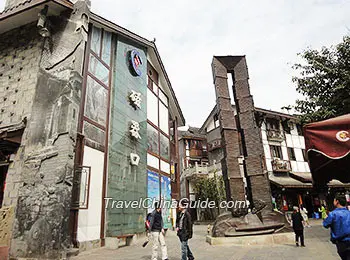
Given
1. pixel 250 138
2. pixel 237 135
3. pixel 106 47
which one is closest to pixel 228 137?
pixel 237 135

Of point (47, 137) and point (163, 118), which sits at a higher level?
point (163, 118)

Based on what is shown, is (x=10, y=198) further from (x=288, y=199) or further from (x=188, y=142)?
(x=188, y=142)

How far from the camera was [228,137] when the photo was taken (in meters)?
10.4

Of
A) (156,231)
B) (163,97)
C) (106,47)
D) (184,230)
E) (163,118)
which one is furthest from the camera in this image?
(163,97)

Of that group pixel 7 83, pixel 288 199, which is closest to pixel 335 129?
pixel 7 83

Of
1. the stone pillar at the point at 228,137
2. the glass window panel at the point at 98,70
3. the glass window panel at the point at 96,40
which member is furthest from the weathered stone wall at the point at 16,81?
the stone pillar at the point at 228,137

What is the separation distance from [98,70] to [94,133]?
10.3ft

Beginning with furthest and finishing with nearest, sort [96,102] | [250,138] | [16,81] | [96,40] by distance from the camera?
[96,40] → [96,102] → [250,138] → [16,81]

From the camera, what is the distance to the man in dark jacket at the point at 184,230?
19.3 ft

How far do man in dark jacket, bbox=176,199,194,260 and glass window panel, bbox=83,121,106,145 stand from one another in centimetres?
554

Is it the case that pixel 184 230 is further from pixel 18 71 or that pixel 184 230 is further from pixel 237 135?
pixel 18 71

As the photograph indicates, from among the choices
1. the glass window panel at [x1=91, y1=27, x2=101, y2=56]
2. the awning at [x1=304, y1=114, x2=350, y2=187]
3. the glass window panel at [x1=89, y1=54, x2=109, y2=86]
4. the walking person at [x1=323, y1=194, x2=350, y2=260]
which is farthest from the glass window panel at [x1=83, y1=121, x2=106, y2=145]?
the walking person at [x1=323, y1=194, x2=350, y2=260]

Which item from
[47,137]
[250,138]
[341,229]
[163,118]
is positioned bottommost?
[341,229]

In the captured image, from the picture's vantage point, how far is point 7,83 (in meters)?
9.80
